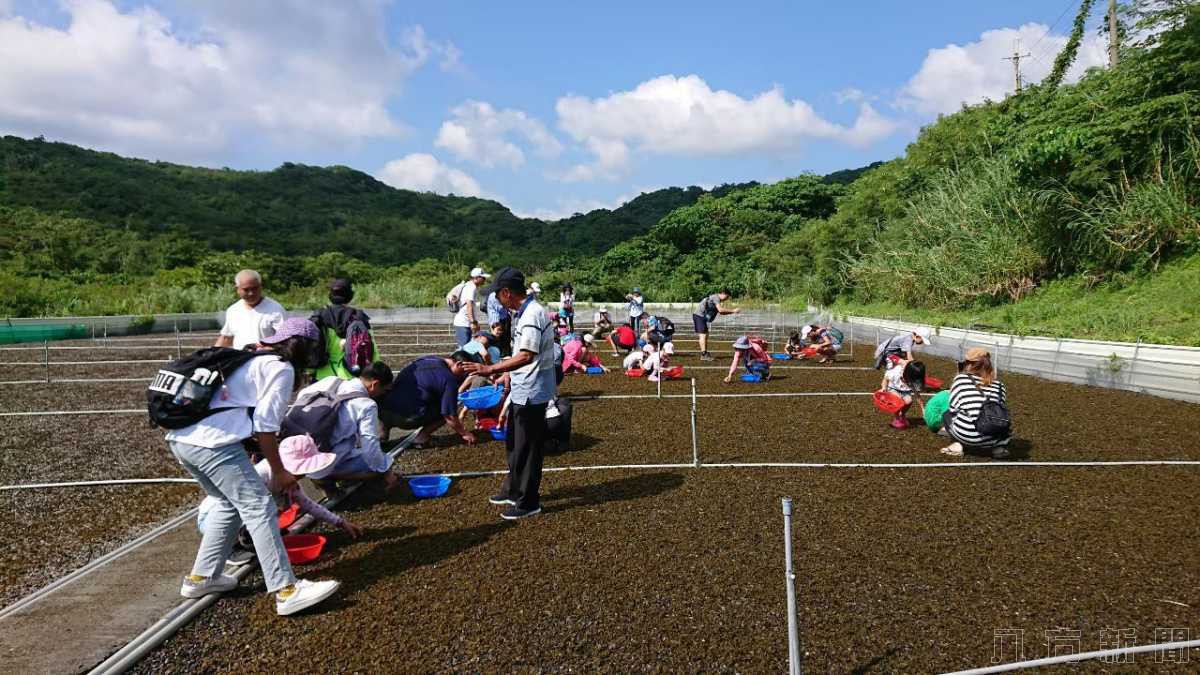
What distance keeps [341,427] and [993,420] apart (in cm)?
530

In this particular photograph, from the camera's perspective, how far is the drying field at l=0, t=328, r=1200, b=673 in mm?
2850

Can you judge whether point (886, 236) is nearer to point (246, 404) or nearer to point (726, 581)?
point (726, 581)

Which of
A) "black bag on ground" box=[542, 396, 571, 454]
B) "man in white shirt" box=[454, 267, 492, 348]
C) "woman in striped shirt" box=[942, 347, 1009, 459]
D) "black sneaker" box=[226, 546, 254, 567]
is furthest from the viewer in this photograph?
"man in white shirt" box=[454, 267, 492, 348]

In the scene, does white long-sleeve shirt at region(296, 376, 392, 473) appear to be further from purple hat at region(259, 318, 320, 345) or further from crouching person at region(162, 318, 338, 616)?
crouching person at region(162, 318, 338, 616)

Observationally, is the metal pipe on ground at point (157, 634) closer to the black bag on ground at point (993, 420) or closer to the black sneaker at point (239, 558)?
the black sneaker at point (239, 558)

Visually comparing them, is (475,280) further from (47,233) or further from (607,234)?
(607,234)

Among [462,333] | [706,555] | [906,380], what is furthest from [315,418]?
[906,380]

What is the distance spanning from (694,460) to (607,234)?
233ft

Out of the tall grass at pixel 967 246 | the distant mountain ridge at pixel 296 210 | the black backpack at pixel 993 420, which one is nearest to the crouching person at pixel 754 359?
the black backpack at pixel 993 420

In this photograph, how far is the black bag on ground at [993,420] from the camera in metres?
5.49

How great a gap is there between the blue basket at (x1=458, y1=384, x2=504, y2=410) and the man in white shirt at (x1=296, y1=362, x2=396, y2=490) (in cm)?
198

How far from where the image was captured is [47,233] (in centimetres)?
4128

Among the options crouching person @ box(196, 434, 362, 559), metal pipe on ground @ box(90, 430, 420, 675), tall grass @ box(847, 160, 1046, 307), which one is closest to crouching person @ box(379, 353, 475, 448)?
crouching person @ box(196, 434, 362, 559)

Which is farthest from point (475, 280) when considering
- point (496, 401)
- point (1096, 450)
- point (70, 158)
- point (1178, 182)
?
point (70, 158)
